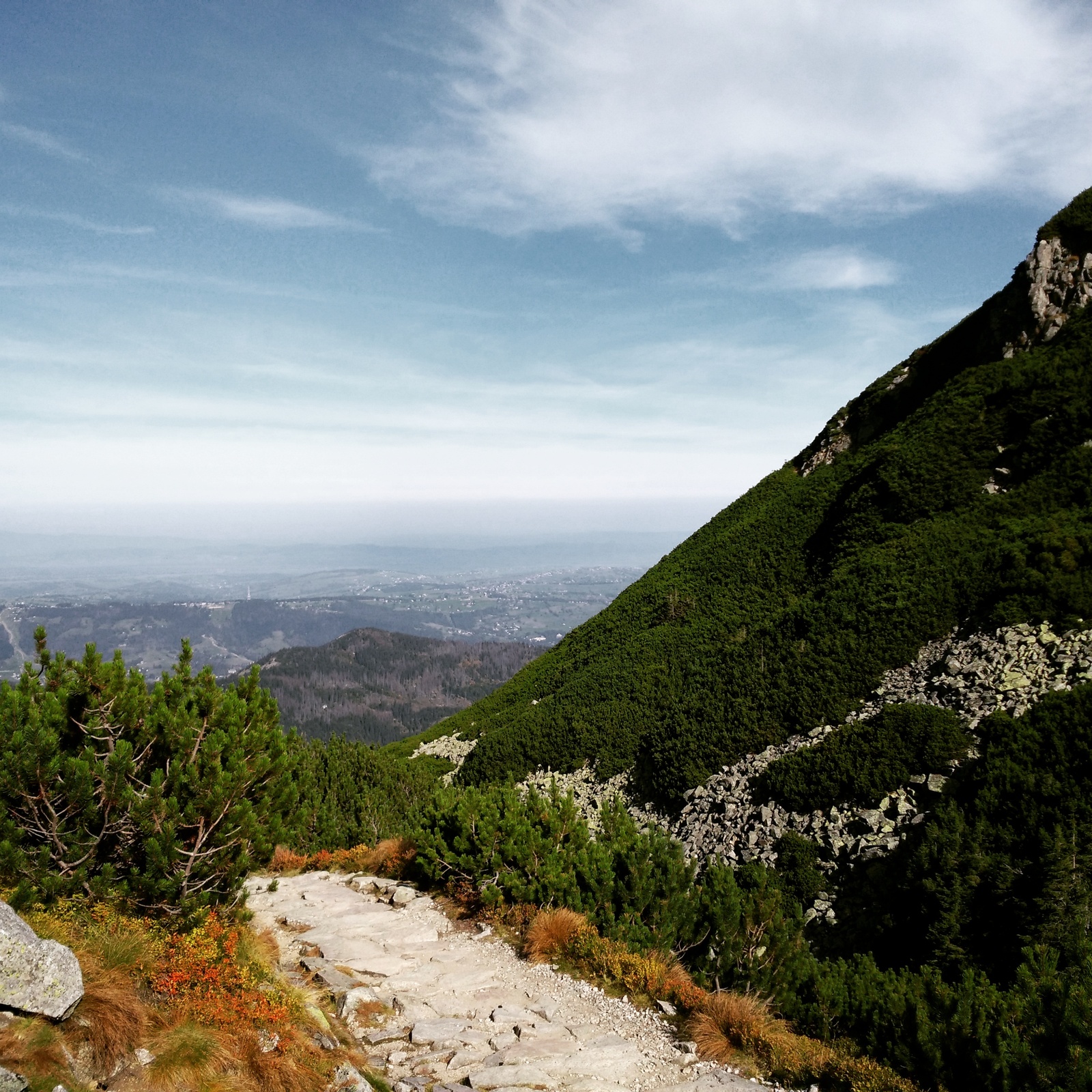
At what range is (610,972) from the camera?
8.86 metres

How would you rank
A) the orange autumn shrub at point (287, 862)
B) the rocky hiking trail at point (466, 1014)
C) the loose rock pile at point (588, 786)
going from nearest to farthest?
the rocky hiking trail at point (466, 1014)
the orange autumn shrub at point (287, 862)
the loose rock pile at point (588, 786)

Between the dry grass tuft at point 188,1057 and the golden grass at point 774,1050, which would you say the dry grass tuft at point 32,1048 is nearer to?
the dry grass tuft at point 188,1057

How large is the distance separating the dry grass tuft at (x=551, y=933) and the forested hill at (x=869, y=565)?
12.1 m

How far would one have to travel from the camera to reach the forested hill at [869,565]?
20.8 meters

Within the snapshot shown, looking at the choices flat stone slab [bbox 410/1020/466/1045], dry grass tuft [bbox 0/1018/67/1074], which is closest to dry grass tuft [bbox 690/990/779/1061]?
flat stone slab [bbox 410/1020/466/1045]

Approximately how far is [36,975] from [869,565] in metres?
26.7

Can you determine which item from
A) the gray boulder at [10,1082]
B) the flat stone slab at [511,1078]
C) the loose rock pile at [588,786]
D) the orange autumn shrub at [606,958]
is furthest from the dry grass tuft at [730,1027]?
the loose rock pile at [588,786]

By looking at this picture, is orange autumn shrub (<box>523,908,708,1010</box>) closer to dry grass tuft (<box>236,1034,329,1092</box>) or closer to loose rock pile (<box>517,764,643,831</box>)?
dry grass tuft (<box>236,1034,329,1092</box>)

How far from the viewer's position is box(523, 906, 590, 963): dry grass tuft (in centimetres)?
962

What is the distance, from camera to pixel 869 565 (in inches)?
1017

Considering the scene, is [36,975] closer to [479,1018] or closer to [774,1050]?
[479,1018]

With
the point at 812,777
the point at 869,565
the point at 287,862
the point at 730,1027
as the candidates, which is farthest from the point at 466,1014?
the point at 869,565

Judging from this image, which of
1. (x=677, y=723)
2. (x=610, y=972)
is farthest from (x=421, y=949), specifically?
(x=677, y=723)

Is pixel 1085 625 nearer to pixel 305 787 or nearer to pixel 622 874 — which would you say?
pixel 622 874
